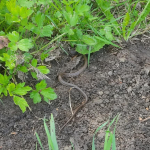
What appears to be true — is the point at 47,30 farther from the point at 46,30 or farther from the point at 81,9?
the point at 81,9

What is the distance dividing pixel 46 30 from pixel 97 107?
3.21ft

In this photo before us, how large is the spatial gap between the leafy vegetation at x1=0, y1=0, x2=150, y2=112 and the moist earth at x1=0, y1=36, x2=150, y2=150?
0.59 feet

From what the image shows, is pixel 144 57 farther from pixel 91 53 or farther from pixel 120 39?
pixel 91 53

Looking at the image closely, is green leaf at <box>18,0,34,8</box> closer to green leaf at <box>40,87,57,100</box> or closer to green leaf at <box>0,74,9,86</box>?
green leaf at <box>0,74,9,86</box>

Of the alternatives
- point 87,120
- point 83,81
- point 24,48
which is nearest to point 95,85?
point 83,81

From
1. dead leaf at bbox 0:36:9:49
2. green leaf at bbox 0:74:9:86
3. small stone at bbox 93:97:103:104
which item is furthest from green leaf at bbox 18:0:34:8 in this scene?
small stone at bbox 93:97:103:104

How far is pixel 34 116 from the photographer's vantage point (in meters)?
2.37

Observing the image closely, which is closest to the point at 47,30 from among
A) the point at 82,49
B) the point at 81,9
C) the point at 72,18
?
the point at 72,18

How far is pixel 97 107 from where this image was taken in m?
2.47

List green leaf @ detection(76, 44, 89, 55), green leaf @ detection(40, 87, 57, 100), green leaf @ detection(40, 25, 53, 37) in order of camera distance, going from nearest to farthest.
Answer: green leaf @ detection(40, 87, 57, 100)
green leaf @ detection(40, 25, 53, 37)
green leaf @ detection(76, 44, 89, 55)

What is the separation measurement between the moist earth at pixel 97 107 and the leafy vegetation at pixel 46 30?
0.59 ft

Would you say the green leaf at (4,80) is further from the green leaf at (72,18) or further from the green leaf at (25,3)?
the green leaf at (72,18)

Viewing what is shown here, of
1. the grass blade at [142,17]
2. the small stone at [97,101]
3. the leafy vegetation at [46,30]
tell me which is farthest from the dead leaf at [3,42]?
the grass blade at [142,17]

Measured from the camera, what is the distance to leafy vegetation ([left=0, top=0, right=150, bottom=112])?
2.19m
